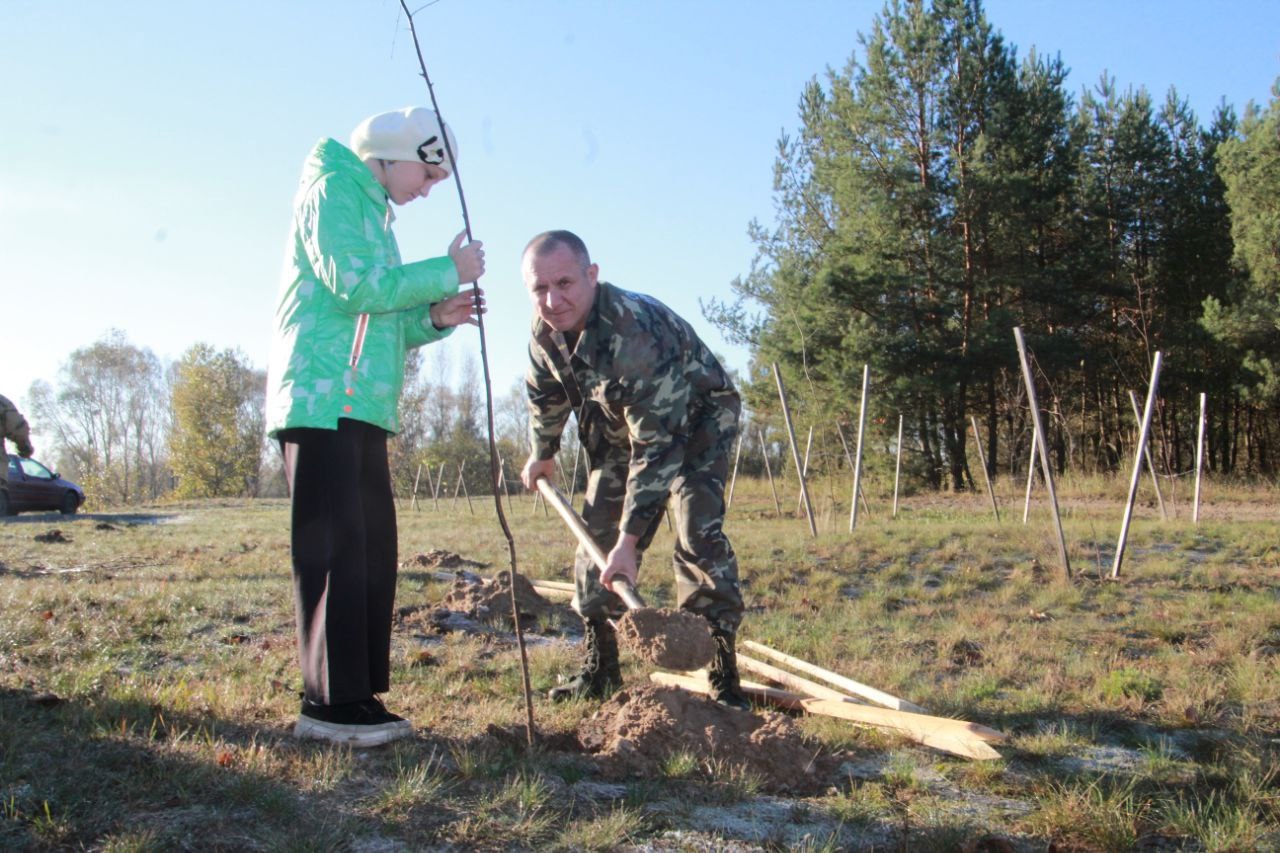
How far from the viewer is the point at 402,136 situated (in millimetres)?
2979

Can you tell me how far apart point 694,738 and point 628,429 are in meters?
1.20

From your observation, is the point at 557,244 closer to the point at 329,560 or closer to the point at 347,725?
the point at 329,560

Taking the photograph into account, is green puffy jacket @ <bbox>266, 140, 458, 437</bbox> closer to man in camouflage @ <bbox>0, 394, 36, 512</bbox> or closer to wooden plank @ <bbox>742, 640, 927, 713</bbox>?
wooden plank @ <bbox>742, 640, 927, 713</bbox>

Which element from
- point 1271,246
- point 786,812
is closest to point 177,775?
point 786,812

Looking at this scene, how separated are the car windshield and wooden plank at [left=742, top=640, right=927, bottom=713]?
22.1 m

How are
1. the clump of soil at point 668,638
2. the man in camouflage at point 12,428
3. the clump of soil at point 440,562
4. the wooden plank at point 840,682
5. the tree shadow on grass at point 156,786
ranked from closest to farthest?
Result: the tree shadow on grass at point 156,786 < the clump of soil at point 668,638 < the wooden plank at point 840,682 < the clump of soil at point 440,562 < the man in camouflage at point 12,428

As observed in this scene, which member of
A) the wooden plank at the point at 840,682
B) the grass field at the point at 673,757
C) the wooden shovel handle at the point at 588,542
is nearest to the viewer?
the grass field at the point at 673,757

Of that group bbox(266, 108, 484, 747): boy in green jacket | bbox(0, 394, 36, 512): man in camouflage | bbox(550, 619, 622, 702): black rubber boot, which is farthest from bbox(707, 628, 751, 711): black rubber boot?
bbox(0, 394, 36, 512): man in camouflage

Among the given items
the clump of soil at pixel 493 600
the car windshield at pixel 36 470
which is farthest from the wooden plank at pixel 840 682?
the car windshield at pixel 36 470

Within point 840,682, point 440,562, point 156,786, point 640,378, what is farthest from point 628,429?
point 440,562

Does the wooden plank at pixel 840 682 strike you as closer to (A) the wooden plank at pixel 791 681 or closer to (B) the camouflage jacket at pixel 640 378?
Result: (A) the wooden plank at pixel 791 681

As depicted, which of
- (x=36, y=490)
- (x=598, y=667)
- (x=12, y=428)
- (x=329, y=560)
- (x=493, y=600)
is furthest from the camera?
(x=36, y=490)

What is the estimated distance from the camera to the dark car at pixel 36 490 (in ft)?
68.2

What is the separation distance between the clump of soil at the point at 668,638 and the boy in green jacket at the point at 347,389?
803 millimetres
